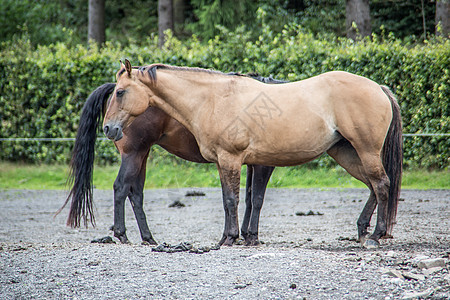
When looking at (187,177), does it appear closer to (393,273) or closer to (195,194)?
(195,194)

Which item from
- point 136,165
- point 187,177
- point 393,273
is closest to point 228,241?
point 136,165

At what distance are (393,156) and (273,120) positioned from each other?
4.98 ft

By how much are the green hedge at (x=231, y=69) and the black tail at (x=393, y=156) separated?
579cm

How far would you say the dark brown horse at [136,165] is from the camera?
666cm

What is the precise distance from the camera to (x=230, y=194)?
5984 millimetres

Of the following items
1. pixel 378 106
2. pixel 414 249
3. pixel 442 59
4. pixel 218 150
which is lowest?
pixel 414 249

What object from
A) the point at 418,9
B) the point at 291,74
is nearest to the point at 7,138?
the point at 291,74

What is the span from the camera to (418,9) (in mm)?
19391

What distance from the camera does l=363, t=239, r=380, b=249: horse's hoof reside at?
19.1 ft

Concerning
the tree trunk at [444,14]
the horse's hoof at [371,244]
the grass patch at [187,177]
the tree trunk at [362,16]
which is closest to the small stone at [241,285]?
the horse's hoof at [371,244]

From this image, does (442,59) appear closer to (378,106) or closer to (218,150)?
(378,106)

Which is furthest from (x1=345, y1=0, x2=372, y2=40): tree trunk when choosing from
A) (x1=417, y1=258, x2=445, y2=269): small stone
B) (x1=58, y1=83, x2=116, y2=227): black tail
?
(x1=417, y1=258, x2=445, y2=269): small stone

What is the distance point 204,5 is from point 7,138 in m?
9.85

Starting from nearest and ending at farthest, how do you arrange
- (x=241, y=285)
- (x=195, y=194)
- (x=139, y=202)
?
(x=241, y=285), (x=139, y=202), (x=195, y=194)
